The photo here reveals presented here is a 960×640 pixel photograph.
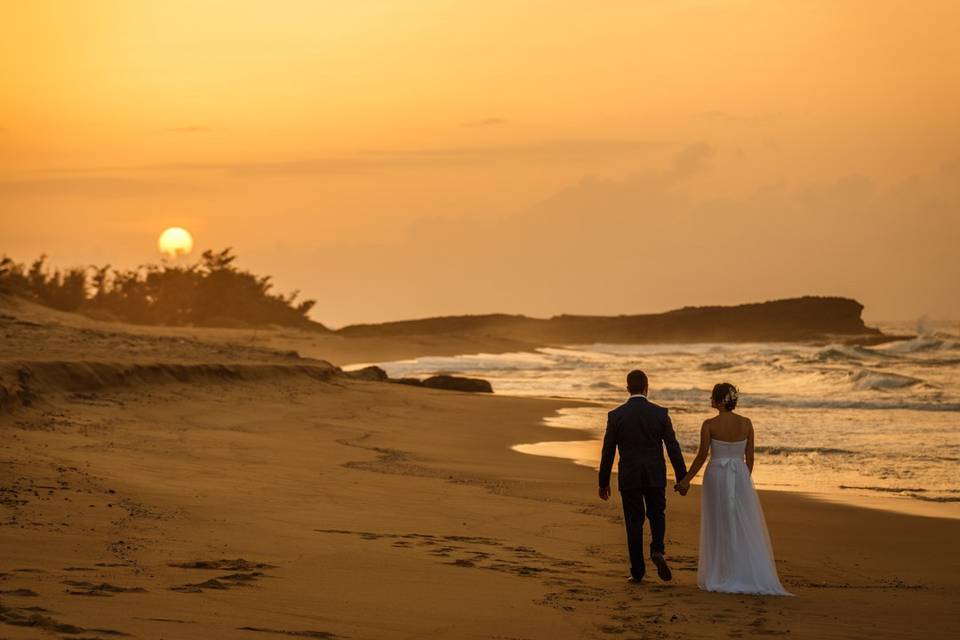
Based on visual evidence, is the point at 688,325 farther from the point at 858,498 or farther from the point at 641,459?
the point at 641,459

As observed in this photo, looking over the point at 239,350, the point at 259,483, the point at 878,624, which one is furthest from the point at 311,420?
the point at 878,624

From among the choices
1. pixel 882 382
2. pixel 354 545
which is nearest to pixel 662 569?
pixel 354 545

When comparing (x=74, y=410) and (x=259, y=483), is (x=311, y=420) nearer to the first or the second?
(x=74, y=410)

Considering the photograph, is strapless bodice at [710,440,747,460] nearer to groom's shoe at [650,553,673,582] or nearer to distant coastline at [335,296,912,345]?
groom's shoe at [650,553,673,582]

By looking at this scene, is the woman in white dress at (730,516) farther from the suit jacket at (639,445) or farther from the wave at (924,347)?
the wave at (924,347)

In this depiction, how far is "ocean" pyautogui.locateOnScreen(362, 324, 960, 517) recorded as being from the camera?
16234 mm

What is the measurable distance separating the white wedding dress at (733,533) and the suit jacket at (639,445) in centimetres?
30

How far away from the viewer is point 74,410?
17.4 m

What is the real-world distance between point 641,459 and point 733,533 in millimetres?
892

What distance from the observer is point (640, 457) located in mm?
9500

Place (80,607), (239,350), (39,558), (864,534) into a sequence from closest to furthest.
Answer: (80,607) → (39,558) → (864,534) → (239,350)

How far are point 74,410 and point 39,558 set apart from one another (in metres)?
10.1

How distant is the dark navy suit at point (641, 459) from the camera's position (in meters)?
9.46

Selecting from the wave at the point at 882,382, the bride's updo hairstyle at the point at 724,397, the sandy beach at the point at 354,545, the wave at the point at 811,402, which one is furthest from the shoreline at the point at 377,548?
the wave at the point at 882,382
